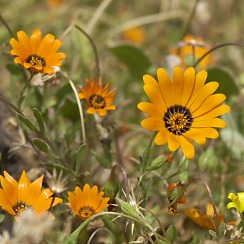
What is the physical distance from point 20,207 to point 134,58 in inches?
58.6

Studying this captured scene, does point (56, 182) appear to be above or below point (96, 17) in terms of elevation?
below

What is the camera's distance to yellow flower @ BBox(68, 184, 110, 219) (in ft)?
5.36

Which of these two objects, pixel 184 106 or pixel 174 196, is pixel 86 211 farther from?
pixel 184 106

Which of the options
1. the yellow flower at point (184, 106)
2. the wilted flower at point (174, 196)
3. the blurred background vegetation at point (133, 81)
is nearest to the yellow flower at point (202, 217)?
the blurred background vegetation at point (133, 81)

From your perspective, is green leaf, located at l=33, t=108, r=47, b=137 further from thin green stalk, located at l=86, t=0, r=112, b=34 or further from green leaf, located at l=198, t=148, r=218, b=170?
thin green stalk, located at l=86, t=0, r=112, b=34

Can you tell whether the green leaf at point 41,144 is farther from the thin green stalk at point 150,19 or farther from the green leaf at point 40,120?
the thin green stalk at point 150,19

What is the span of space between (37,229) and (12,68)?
1101mm

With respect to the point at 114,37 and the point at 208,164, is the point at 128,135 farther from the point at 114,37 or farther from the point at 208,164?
the point at 114,37

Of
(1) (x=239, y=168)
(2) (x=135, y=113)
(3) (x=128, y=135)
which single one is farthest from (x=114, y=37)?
(1) (x=239, y=168)

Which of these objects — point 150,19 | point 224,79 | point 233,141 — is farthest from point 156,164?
point 150,19

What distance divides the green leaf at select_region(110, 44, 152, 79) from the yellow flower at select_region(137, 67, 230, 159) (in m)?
1.09

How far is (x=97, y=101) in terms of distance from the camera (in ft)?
6.10

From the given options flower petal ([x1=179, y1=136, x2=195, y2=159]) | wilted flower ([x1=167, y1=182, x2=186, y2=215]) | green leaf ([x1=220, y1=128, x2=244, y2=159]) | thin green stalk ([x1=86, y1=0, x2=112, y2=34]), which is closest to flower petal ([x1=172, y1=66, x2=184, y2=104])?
flower petal ([x1=179, y1=136, x2=195, y2=159])

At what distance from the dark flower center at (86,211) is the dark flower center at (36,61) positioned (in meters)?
0.47
